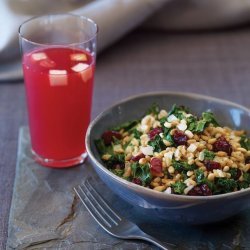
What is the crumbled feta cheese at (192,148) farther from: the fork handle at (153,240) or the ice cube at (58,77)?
the ice cube at (58,77)

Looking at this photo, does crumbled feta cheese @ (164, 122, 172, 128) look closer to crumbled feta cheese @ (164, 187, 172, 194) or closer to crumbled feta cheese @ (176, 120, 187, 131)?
crumbled feta cheese @ (176, 120, 187, 131)

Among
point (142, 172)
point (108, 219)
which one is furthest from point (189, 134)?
point (108, 219)

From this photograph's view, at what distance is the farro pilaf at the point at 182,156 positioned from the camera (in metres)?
1.06

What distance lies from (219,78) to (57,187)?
674mm

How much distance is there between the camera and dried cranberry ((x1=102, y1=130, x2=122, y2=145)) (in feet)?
4.06

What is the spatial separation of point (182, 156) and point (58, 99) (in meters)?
0.31

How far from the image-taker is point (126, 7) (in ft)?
5.74

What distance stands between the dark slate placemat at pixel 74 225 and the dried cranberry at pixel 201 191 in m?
0.09

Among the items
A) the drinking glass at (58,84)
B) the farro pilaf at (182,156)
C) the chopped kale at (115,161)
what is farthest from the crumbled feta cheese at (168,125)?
Result: the drinking glass at (58,84)

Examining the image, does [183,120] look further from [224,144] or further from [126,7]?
[126,7]

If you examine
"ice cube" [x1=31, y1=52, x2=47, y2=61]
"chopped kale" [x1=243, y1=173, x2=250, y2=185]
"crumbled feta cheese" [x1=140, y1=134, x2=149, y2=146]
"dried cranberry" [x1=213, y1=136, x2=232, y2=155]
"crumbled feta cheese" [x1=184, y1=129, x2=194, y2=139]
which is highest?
"ice cube" [x1=31, y1=52, x2=47, y2=61]

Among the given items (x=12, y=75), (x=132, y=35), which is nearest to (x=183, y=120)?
(x=12, y=75)

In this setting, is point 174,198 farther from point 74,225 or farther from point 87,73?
point 87,73

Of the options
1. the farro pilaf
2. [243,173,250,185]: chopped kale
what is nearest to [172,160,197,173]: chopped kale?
the farro pilaf
